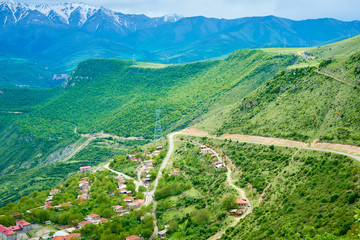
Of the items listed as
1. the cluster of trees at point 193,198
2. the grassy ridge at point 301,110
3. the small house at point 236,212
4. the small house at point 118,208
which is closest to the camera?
the small house at point 236,212

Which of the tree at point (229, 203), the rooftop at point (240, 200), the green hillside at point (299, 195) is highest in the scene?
the green hillside at point (299, 195)

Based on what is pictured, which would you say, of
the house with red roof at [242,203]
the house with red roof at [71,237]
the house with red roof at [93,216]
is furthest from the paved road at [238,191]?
the house with red roof at [93,216]

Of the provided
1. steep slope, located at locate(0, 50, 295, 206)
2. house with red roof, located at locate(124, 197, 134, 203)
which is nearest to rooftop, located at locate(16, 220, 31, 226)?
house with red roof, located at locate(124, 197, 134, 203)

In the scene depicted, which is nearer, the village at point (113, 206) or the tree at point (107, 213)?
the village at point (113, 206)

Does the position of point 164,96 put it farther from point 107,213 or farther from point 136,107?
point 107,213

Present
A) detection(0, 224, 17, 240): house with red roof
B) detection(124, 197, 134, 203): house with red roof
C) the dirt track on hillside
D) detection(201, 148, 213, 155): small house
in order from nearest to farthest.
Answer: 1. the dirt track on hillside
2. detection(0, 224, 17, 240): house with red roof
3. detection(124, 197, 134, 203): house with red roof
4. detection(201, 148, 213, 155): small house

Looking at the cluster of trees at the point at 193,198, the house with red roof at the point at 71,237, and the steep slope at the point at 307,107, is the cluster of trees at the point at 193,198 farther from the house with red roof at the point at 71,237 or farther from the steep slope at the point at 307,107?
the house with red roof at the point at 71,237

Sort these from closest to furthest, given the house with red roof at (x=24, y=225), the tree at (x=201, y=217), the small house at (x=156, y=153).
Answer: the tree at (x=201, y=217), the house with red roof at (x=24, y=225), the small house at (x=156, y=153)

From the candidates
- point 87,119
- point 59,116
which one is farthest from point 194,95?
point 59,116

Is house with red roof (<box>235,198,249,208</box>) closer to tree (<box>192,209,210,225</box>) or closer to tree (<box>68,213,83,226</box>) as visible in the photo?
tree (<box>192,209,210,225</box>)
